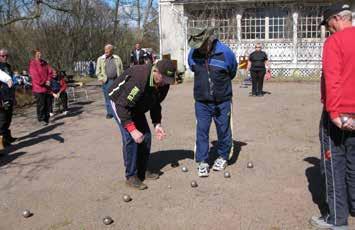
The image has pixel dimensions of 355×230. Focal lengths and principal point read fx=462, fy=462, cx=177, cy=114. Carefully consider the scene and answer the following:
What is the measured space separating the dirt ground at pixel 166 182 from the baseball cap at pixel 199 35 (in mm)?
1912

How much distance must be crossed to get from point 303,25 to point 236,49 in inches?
150

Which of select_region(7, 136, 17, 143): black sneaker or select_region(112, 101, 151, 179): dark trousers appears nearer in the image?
select_region(112, 101, 151, 179): dark trousers

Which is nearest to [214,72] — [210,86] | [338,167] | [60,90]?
[210,86]

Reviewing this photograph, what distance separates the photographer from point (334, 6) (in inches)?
177

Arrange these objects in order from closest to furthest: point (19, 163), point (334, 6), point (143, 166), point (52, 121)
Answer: point (334, 6)
point (143, 166)
point (19, 163)
point (52, 121)

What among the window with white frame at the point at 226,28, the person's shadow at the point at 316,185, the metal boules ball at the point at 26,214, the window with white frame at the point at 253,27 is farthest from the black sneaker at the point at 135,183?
the window with white frame at the point at 253,27

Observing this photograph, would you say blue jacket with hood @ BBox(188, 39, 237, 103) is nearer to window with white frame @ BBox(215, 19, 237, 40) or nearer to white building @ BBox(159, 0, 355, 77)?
white building @ BBox(159, 0, 355, 77)

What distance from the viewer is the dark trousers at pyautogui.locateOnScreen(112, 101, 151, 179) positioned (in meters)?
6.12

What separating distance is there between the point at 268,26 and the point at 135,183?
66.3 feet

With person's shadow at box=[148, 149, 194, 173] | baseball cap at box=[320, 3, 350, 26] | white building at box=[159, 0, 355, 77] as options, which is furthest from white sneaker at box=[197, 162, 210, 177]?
white building at box=[159, 0, 355, 77]

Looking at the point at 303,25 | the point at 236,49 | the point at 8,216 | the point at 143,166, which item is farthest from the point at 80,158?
the point at 303,25

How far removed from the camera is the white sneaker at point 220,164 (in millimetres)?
6880

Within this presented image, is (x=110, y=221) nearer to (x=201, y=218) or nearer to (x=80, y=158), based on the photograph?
(x=201, y=218)

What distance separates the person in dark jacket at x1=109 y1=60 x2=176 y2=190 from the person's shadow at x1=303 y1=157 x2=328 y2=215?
210cm
